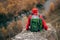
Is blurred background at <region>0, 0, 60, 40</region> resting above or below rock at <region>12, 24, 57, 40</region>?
below

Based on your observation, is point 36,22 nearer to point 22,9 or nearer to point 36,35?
point 36,35

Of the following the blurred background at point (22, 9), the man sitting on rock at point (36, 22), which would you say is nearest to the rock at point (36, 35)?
the man sitting on rock at point (36, 22)

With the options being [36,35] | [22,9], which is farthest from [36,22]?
[22,9]

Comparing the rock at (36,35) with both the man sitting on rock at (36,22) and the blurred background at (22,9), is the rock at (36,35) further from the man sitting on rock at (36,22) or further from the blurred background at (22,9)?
the blurred background at (22,9)

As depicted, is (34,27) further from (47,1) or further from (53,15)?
(47,1)

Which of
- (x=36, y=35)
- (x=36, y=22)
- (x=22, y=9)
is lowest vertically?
(x=22, y=9)

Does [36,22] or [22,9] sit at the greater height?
[36,22]

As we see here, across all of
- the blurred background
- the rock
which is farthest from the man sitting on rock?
the blurred background

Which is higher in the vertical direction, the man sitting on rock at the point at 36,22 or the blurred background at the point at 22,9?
the man sitting on rock at the point at 36,22

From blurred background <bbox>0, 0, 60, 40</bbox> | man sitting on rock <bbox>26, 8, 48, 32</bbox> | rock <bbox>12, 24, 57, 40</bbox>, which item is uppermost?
man sitting on rock <bbox>26, 8, 48, 32</bbox>

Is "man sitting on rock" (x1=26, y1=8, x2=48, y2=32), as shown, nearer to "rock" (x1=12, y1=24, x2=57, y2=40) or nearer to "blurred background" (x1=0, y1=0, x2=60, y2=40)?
"rock" (x1=12, y1=24, x2=57, y2=40)

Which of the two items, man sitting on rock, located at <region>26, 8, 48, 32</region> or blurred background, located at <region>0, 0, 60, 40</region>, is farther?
blurred background, located at <region>0, 0, 60, 40</region>

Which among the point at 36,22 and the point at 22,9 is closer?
the point at 36,22

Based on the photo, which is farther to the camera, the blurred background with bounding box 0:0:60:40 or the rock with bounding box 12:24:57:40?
the blurred background with bounding box 0:0:60:40
